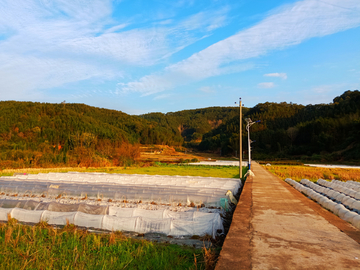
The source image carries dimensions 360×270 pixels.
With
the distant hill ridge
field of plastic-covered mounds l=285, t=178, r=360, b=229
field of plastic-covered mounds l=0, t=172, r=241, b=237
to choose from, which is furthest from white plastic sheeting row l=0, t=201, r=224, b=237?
the distant hill ridge

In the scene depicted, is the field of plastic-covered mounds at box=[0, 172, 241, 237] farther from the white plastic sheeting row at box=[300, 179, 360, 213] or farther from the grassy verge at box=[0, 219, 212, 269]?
the white plastic sheeting row at box=[300, 179, 360, 213]

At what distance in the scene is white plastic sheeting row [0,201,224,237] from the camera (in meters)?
5.87

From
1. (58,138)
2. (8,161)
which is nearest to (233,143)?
(58,138)

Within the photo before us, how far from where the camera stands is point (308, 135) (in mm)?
83250

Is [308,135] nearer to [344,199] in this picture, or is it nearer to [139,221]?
[344,199]

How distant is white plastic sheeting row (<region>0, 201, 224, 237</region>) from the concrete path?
0.73m

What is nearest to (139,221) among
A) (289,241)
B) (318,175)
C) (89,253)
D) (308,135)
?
(89,253)

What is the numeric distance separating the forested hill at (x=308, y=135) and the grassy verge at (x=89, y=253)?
37175 millimetres

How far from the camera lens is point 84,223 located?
6.38 meters

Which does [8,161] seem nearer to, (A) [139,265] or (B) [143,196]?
(B) [143,196]

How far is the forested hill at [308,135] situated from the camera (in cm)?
6103

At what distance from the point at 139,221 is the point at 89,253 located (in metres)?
1.69

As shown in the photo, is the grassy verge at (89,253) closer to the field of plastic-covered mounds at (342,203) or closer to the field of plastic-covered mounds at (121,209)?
the field of plastic-covered mounds at (121,209)

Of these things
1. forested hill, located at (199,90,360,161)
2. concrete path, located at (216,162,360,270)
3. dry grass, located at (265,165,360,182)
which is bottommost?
dry grass, located at (265,165,360,182)
